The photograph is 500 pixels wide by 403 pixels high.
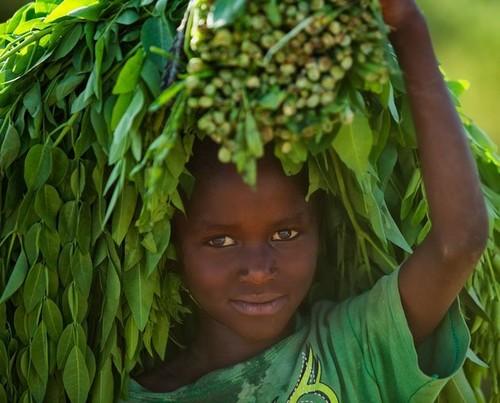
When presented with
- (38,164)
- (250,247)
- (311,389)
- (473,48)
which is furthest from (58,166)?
(473,48)

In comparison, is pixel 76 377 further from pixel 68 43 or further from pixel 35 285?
pixel 68 43

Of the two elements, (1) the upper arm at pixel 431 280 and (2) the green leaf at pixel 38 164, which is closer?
(1) the upper arm at pixel 431 280

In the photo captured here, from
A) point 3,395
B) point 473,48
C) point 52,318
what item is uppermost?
point 52,318

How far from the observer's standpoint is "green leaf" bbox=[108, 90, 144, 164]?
2.14 meters

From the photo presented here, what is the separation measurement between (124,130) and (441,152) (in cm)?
52

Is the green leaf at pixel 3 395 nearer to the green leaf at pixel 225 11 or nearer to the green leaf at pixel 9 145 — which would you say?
the green leaf at pixel 9 145

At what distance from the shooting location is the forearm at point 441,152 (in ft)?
7.13

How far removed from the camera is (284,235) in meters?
2.47

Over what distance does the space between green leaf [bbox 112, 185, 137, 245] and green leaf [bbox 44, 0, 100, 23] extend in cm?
32

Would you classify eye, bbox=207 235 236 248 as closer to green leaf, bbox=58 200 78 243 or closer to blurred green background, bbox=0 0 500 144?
green leaf, bbox=58 200 78 243

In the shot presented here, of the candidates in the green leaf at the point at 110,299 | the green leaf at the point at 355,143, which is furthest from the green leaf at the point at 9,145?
the green leaf at the point at 355,143

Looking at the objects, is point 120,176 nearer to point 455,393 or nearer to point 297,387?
point 297,387

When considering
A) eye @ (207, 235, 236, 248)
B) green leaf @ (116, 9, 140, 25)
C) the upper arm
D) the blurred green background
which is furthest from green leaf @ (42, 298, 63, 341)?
the blurred green background

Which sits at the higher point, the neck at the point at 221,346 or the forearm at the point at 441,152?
the forearm at the point at 441,152
